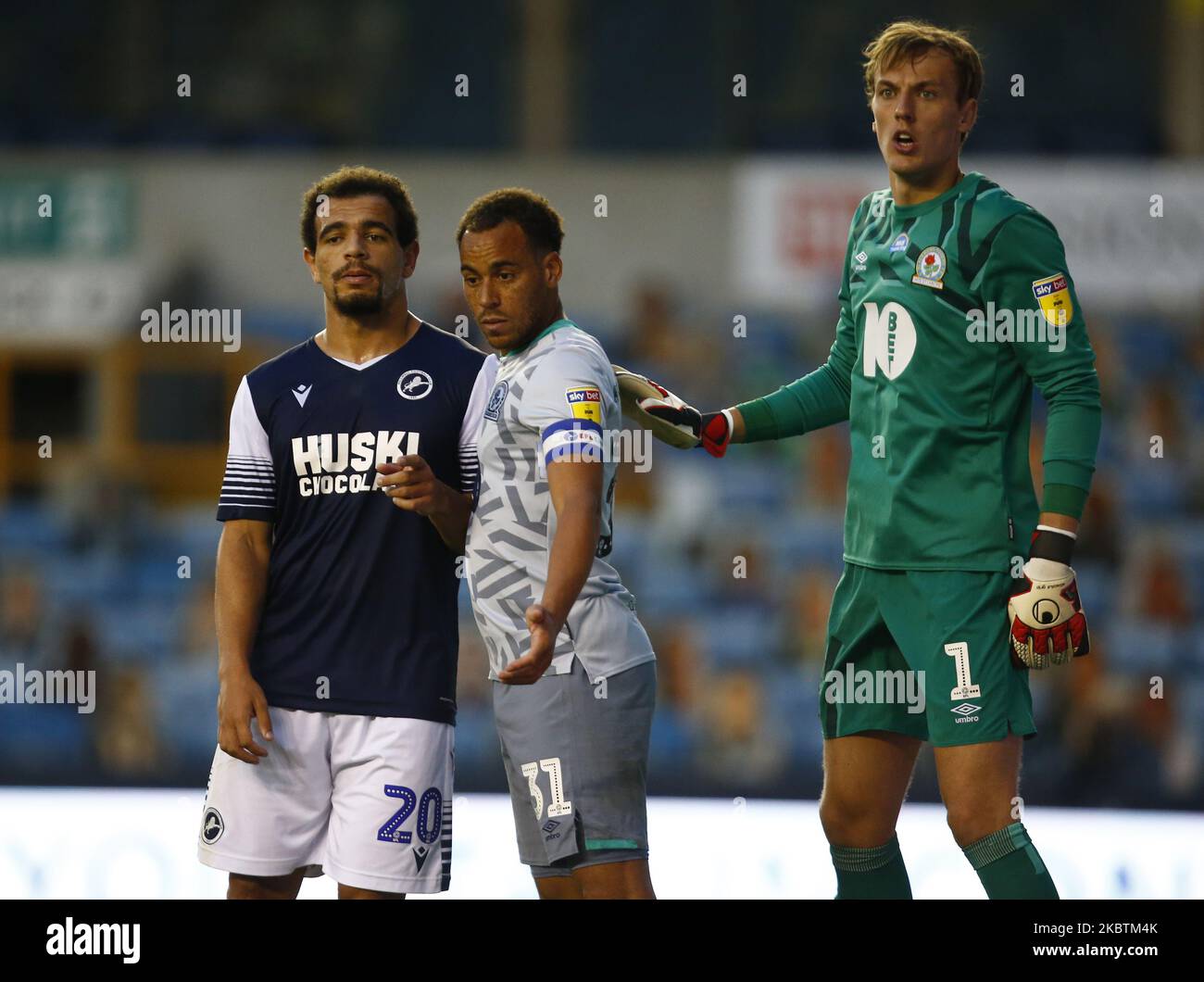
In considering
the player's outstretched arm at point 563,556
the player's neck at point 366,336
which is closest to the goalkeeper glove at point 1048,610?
the player's outstretched arm at point 563,556

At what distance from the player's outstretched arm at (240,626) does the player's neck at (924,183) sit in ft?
4.66

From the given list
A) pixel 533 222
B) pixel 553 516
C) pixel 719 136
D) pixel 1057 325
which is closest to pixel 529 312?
pixel 533 222

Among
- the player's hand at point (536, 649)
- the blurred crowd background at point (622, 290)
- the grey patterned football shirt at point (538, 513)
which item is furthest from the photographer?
the blurred crowd background at point (622, 290)

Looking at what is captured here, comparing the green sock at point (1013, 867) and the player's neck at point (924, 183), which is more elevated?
the player's neck at point (924, 183)

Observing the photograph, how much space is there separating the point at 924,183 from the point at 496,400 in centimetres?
95

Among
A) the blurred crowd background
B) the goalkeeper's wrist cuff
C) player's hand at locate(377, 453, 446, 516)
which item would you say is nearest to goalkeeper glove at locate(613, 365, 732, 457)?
player's hand at locate(377, 453, 446, 516)

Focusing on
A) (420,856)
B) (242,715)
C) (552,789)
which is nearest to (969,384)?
(552,789)

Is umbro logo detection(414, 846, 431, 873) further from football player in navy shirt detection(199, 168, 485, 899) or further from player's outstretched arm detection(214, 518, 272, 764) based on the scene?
player's outstretched arm detection(214, 518, 272, 764)

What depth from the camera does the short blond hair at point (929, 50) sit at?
3.30 meters

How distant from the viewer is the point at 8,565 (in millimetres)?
11117

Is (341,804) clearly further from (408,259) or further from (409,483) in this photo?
(408,259)

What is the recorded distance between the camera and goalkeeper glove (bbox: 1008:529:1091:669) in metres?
3.08

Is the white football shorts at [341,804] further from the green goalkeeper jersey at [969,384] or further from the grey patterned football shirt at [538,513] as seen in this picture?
the green goalkeeper jersey at [969,384]

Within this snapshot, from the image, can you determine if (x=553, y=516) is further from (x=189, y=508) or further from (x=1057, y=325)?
(x=189, y=508)
